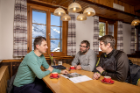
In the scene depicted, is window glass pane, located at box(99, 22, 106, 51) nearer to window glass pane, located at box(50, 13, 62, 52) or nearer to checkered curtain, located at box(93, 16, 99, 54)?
checkered curtain, located at box(93, 16, 99, 54)

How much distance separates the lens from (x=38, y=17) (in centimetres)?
310

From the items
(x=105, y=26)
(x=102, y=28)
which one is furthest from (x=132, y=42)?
(x=102, y=28)

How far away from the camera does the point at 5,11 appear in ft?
8.54

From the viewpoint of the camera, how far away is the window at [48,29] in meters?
2.97

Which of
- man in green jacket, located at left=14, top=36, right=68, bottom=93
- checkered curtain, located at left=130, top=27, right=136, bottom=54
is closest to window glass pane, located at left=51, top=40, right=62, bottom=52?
man in green jacket, located at left=14, top=36, right=68, bottom=93

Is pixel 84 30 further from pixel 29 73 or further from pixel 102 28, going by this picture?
pixel 29 73

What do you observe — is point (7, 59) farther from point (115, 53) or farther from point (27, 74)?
point (115, 53)

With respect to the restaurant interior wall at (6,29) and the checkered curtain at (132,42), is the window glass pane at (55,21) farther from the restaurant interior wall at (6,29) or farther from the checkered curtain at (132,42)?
the checkered curtain at (132,42)

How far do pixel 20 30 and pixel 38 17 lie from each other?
2.53ft

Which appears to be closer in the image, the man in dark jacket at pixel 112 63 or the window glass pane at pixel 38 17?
the man in dark jacket at pixel 112 63

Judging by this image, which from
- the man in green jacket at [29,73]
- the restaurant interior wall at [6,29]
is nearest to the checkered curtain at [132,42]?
the man in green jacket at [29,73]

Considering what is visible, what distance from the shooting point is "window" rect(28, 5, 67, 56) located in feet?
9.75

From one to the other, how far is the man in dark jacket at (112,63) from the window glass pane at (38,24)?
2.09 meters

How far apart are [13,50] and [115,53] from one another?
2.42 meters
